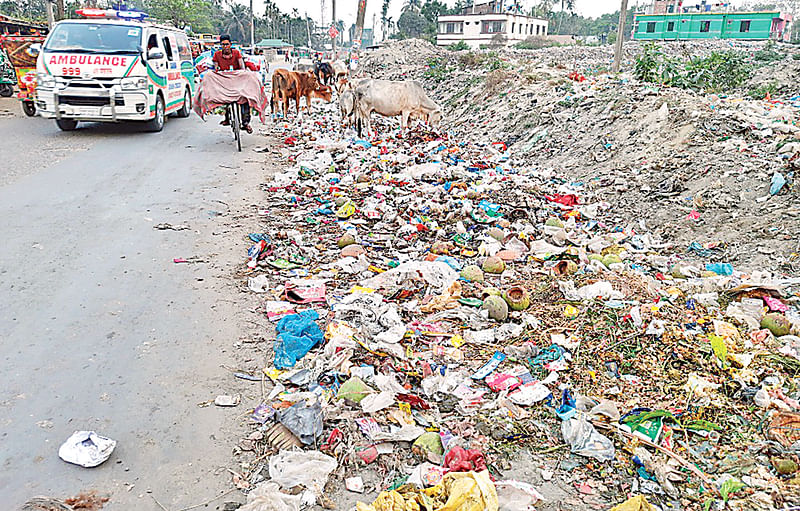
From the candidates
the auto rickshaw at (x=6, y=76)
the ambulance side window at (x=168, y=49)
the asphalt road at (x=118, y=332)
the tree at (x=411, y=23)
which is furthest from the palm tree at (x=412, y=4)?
the asphalt road at (x=118, y=332)

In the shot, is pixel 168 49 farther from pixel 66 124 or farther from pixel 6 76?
pixel 6 76

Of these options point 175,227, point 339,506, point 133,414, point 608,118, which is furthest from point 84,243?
point 608,118

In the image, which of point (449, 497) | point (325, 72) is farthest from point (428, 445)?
point (325, 72)

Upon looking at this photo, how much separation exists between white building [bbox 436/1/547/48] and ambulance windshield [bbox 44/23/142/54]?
4698 cm

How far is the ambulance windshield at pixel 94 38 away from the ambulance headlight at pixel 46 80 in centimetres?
51

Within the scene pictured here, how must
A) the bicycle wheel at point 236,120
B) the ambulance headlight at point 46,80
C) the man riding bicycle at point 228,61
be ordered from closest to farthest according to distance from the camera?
the bicycle wheel at point 236,120, the ambulance headlight at point 46,80, the man riding bicycle at point 228,61

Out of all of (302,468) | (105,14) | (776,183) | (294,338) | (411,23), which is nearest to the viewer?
(302,468)

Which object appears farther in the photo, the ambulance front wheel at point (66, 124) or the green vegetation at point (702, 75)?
the green vegetation at point (702, 75)

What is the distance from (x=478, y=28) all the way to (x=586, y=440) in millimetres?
60523

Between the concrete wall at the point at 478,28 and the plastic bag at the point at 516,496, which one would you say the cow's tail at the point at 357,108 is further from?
the concrete wall at the point at 478,28

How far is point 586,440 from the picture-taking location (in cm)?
305

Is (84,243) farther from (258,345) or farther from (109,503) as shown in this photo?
(109,503)

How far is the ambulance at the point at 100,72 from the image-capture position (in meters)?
10.8

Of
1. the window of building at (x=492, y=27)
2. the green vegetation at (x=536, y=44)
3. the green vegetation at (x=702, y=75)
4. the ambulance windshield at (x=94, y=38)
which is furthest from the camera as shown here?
the window of building at (x=492, y=27)
